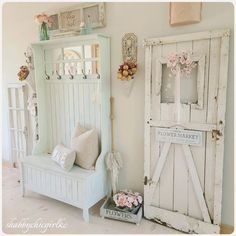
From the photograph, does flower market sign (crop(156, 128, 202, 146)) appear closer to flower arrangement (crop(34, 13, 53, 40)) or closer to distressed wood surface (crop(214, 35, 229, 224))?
distressed wood surface (crop(214, 35, 229, 224))

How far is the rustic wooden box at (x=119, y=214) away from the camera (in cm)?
Answer: 238

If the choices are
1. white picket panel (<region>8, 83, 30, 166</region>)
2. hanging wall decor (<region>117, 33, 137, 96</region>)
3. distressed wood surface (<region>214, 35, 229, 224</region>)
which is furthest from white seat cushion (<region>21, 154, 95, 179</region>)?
distressed wood surface (<region>214, 35, 229, 224</region>)

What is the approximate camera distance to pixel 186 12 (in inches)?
81.4

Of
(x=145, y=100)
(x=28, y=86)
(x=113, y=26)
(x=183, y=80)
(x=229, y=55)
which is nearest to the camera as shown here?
(x=229, y=55)

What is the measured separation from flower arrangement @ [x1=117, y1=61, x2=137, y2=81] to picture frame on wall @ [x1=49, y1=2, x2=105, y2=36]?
59 cm

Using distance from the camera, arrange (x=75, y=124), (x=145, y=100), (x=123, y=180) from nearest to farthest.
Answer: (x=145, y=100), (x=123, y=180), (x=75, y=124)

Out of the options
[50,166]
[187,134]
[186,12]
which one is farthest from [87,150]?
[186,12]

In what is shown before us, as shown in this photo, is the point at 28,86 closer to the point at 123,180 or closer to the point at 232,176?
the point at 123,180

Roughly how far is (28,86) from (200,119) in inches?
98.1

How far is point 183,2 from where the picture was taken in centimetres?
205

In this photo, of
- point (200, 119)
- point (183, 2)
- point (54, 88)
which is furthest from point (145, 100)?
point (54, 88)

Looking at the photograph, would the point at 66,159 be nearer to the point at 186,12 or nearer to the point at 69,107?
the point at 69,107

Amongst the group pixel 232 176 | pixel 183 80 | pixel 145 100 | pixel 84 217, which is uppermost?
pixel 183 80

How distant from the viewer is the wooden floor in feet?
7.65
